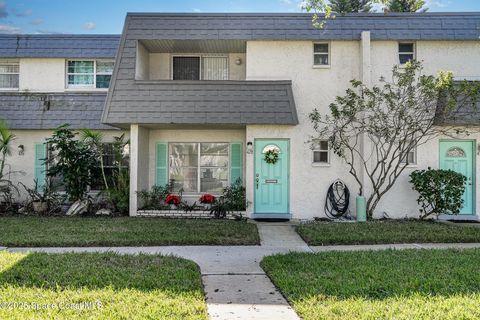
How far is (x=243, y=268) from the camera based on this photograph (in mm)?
7129

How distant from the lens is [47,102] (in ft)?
51.1

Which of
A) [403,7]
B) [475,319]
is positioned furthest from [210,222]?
[403,7]

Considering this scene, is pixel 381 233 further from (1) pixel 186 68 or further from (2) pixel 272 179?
(1) pixel 186 68

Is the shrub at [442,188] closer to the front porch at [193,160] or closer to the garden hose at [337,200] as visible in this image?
the garden hose at [337,200]

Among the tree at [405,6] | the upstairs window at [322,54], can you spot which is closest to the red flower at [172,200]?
the upstairs window at [322,54]

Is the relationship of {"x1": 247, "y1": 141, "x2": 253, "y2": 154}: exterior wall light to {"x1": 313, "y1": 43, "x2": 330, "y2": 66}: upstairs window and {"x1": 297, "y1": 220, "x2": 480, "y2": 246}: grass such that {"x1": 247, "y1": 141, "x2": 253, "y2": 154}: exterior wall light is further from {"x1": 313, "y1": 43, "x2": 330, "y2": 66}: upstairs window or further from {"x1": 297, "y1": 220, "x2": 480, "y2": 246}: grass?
→ {"x1": 313, "y1": 43, "x2": 330, "y2": 66}: upstairs window

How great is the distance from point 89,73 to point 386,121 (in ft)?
34.6

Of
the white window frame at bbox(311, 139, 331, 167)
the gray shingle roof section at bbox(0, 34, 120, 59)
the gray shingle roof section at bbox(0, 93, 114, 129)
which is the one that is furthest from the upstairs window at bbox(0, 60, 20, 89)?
the white window frame at bbox(311, 139, 331, 167)

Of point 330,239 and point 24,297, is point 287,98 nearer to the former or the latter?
point 330,239

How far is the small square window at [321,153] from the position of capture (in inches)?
533

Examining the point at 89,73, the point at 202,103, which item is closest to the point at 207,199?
the point at 202,103

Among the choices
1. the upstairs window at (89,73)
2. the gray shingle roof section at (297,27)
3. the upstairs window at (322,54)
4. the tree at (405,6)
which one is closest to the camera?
the gray shingle roof section at (297,27)

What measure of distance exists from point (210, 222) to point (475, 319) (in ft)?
25.7

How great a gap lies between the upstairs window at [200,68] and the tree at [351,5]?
2194cm
